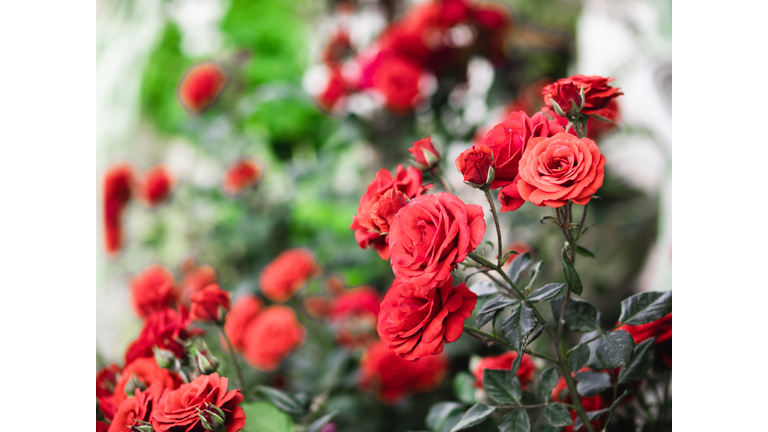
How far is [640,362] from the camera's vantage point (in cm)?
48

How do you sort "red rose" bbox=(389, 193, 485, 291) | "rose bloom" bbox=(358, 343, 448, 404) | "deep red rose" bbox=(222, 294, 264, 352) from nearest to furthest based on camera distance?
"red rose" bbox=(389, 193, 485, 291) → "rose bloom" bbox=(358, 343, 448, 404) → "deep red rose" bbox=(222, 294, 264, 352)

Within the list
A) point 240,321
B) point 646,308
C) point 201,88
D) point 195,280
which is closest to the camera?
point 646,308

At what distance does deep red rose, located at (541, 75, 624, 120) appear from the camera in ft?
1.34

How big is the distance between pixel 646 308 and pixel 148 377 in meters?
0.53

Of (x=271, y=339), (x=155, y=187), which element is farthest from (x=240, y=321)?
(x=155, y=187)

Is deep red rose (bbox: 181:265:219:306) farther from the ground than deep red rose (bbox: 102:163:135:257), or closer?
closer

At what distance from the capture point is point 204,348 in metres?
0.52

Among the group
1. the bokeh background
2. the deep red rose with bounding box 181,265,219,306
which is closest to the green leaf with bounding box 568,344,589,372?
the bokeh background

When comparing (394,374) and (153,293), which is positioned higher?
(153,293)

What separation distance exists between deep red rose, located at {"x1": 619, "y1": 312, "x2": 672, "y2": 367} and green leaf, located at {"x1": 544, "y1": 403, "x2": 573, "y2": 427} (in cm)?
12

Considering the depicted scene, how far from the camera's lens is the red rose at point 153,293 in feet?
2.10

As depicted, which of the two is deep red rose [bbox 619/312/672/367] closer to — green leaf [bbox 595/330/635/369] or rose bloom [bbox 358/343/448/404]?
green leaf [bbox 595/330/635/369]

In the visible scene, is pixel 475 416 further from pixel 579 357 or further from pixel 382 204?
pixel 382 204
